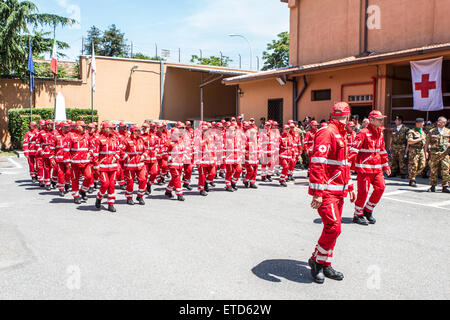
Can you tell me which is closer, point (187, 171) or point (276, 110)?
point (187, 171)

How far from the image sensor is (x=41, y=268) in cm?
522

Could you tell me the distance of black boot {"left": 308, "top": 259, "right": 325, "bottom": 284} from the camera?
4.81 meters

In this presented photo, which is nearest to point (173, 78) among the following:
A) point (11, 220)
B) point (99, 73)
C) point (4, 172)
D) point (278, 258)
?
point (99, 73)

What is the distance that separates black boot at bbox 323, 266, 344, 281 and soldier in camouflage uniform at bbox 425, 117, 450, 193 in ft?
25.4

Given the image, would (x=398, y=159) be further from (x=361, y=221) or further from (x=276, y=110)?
(x=276, y=110)

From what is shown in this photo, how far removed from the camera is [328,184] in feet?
16.3

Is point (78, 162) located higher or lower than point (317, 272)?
higher

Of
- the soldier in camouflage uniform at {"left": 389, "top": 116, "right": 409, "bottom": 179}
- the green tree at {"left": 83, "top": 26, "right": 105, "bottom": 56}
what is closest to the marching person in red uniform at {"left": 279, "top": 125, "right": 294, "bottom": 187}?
the soldier in camouflage uniform at {"left": 389, "top": 116, "right": 409, "bottom": 179}

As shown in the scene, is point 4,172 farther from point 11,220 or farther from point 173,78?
point 173,78

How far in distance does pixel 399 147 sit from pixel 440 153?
105 inches

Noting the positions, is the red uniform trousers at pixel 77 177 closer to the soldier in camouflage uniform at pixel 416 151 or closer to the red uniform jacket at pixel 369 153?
the red uniform jacket at pixel 369 153

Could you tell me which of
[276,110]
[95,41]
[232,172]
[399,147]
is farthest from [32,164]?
[95,41]

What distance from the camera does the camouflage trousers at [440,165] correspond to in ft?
36.2

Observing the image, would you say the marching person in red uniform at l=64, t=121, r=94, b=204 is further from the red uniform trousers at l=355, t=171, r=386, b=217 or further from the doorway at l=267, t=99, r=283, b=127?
the doorway at l=267, t=99, r=283, b=127
